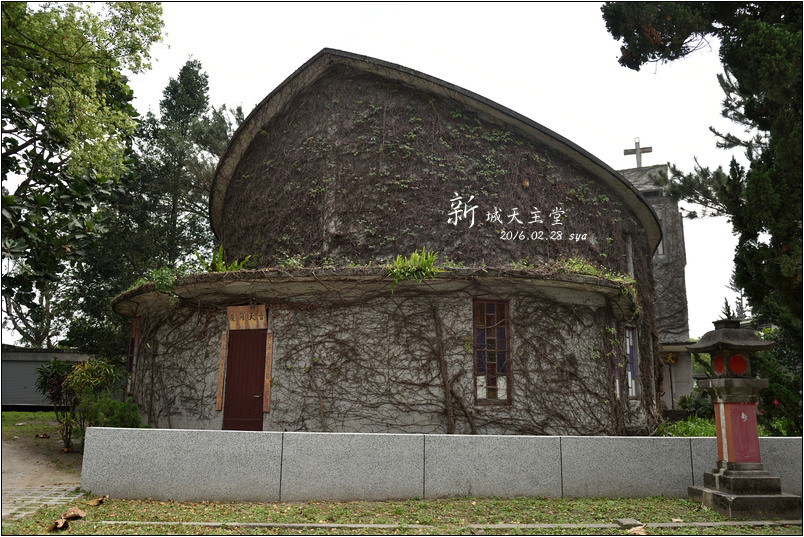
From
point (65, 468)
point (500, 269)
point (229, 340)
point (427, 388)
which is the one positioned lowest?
point (65, 468)

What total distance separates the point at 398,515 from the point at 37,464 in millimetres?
7339

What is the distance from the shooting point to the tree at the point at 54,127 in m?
7.70

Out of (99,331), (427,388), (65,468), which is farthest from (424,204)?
(99,331)

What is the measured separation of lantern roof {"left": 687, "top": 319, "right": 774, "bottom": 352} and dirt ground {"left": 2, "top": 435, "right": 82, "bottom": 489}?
9356mm

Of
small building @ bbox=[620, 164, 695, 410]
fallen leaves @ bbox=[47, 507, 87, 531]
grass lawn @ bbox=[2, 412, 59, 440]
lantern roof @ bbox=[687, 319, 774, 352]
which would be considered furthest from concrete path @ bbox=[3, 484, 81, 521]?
small building @ bbox=[620, 164, 695, 410]

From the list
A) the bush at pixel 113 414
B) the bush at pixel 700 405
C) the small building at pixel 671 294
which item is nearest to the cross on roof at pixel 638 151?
the small building at pixel 671 294

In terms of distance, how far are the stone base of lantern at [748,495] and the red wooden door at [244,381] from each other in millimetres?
6966

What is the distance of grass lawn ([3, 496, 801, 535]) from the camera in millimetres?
6484

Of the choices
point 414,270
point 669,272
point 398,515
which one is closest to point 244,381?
point 414,270

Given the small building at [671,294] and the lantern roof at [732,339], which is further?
the small building at [671,294]

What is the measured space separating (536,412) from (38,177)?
827cm

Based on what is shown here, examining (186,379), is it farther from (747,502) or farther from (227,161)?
(747,502)

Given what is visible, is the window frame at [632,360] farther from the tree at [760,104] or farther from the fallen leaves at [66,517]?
the fallen leaves at [66,517]

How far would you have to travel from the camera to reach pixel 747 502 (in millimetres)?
7309
